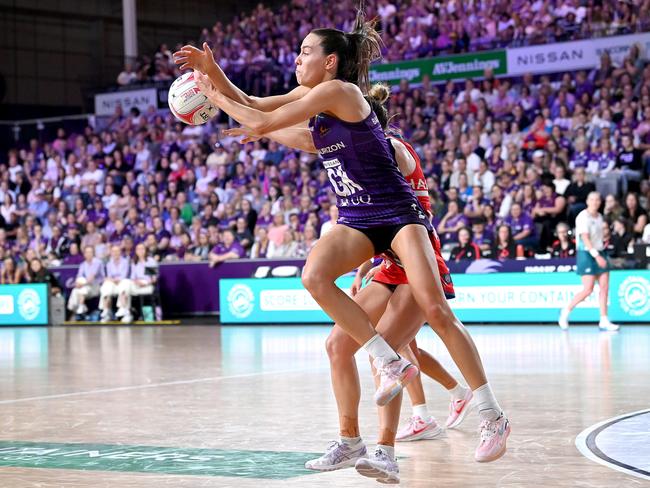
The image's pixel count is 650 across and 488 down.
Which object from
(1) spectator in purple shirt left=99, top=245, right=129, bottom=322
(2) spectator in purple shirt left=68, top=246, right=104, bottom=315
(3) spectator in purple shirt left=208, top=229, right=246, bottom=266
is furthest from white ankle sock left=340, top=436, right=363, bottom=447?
(2) spectator in purple shirt left=68, top=246, right=104, bottom=315

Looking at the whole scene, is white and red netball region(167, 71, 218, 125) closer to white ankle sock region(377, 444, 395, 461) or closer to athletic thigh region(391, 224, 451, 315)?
athletic thigh region(391, 224, 451, 315)

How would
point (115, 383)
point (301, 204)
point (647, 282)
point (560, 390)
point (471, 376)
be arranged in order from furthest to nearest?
point (301, 204) < point (647, 282) < point (115, 383) < point (560, 390) < point (471, 376)

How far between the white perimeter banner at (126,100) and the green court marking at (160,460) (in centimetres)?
2392

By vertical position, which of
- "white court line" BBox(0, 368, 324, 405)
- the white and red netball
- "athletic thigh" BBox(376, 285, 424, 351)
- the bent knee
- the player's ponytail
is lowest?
"white court line" BBox(0, 368, 324, 405)

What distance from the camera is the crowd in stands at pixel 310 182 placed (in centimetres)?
1945

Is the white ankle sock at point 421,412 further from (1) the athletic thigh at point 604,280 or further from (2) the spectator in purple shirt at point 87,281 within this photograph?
(2) the spectator in purple shirt at point 87,281

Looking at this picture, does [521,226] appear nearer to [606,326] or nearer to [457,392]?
[606,326]

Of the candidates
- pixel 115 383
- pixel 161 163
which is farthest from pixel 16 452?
pixel 161 163

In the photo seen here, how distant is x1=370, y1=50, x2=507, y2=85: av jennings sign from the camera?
78.7ft

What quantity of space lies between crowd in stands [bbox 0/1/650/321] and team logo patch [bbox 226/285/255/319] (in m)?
0.81

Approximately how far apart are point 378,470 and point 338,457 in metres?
0.54

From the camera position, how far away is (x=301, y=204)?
22.2 metres

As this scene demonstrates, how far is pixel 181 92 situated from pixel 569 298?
42.0 ft

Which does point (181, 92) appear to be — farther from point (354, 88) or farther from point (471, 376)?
point (471, 376)
